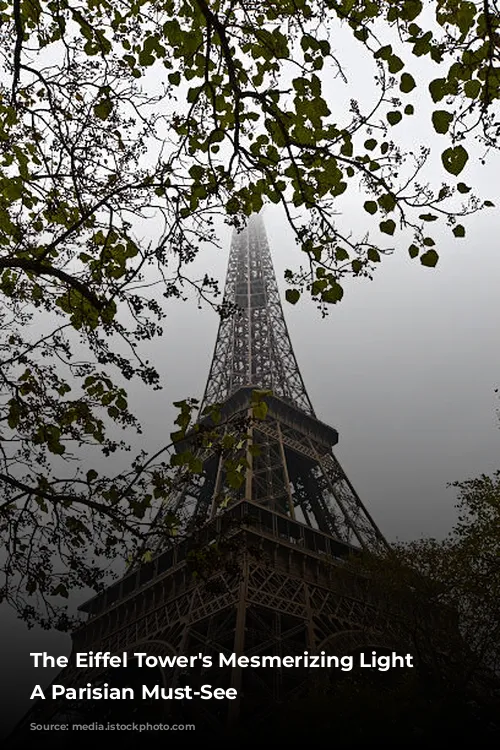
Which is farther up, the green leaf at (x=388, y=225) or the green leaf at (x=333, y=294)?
the green leaf at (x=388, y=225)

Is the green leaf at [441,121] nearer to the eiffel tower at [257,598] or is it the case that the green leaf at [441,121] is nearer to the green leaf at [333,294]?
the green leaf at [333,294]

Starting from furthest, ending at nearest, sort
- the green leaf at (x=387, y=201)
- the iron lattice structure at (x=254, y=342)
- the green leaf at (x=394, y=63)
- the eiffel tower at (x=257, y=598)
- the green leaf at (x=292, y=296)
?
the iron lattice structure at (x=254, y=342)
the eiffel tower at (x=257, y=598)
the green leaf at (x=292, y=296)
the green leaf at (x=387, y=201)
the green leaf at (x=394, y=63)

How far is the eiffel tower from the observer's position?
59.2 ft

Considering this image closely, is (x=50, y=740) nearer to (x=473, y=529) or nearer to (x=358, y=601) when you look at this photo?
(x=358, y=601)

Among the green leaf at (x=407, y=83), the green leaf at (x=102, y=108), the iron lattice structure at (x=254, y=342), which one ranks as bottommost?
the green leaf at (x=407, y=83)

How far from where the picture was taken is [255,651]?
1855cm

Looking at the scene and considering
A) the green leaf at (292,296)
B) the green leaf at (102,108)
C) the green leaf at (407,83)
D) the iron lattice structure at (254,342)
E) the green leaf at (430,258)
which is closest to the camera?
the green leaf at (407,83)

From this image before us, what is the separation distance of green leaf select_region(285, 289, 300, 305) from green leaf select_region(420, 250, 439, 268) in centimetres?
142

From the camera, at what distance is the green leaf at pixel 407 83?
5137 mm

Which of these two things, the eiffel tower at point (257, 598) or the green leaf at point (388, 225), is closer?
the green leaf at point (388, 225)

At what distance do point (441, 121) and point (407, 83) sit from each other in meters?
0.84

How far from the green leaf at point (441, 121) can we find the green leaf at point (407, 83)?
29.7 inches

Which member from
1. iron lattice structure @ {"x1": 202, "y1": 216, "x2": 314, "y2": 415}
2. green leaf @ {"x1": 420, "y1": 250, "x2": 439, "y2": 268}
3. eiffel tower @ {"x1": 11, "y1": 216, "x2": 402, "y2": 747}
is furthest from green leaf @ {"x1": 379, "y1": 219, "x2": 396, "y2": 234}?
iron lattice structure @ {"x1": 202, "y1": 216, "x2": 314, "y2": 415}

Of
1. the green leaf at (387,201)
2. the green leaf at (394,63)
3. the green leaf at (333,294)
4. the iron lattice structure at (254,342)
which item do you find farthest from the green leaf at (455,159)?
the iron lattice structure at (254,342)
